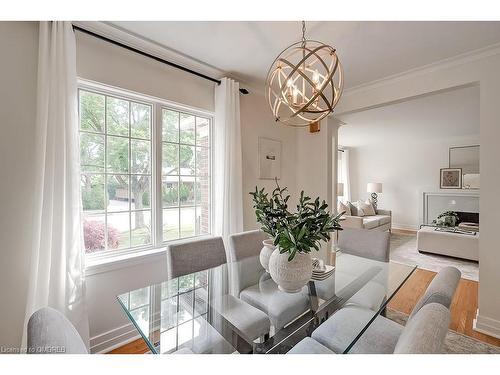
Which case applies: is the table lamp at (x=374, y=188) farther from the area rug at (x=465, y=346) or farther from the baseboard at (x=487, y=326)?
the area rug at (x=465, y=346)

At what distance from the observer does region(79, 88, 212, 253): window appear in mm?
1947

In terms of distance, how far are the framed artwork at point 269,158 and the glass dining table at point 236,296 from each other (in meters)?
1.50

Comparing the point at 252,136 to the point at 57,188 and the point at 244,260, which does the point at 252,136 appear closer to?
the point at 244,260

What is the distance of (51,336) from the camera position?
682mm

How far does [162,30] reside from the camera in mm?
1844

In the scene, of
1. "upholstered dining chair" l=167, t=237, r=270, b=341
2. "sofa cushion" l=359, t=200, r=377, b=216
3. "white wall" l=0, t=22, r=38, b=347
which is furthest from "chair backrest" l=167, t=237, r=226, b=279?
"sofa cushion" l=359, t=200, r=377, b=216

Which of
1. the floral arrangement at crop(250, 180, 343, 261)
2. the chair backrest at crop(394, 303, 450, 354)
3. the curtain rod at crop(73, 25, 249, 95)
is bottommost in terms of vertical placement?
the chair backrest at crop(394, 303, 450, 354)

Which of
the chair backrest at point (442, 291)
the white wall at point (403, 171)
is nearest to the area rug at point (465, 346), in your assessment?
the chair backrest at point (442, 291)

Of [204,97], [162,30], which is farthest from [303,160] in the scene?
[162,30]

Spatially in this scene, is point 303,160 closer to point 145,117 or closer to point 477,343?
point 145,117

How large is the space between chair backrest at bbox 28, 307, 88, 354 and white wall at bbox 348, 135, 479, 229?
614 cm

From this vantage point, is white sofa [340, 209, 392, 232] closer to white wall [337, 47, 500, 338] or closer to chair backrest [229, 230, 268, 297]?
white wall [337, 47, 500, 338]

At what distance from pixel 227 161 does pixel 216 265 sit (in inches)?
43.9

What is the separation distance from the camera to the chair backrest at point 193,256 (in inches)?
67.4
